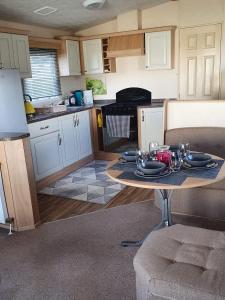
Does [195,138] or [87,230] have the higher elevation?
[195,138]

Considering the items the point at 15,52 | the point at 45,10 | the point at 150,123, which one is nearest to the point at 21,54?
the point at 15,52

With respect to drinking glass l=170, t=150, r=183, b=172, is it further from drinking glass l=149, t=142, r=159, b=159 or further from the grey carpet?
the grey carpet

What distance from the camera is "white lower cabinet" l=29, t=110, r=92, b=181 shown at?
349 cm

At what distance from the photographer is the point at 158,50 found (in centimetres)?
432

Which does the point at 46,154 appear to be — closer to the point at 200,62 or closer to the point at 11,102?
the point at 11,102

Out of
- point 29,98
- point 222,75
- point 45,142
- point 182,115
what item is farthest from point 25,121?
point 222,75

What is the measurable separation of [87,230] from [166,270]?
136 cm

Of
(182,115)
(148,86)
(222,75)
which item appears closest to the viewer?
(182,115)

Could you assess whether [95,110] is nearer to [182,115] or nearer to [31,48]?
[31,48]

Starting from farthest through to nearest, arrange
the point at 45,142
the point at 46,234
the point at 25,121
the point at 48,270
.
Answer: the point at 45,142 → the point at 25,121 → the point at 46,234 → the point at 48,270

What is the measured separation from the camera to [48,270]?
6.67 ft

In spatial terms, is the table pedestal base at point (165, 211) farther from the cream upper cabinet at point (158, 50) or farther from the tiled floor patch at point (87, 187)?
the cream upper cabinet at point (158, 50)

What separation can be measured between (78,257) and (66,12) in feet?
10.5

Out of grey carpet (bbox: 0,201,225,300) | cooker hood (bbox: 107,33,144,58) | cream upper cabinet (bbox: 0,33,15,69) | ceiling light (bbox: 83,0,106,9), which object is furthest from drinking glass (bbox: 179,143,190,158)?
cooker hood (bbox: 107,33,144,58)
